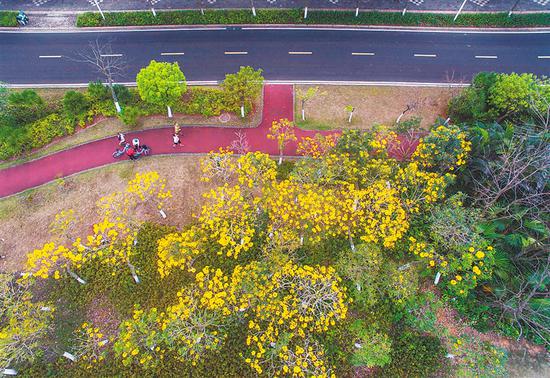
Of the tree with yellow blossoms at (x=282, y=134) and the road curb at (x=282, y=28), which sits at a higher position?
the road curb at (x=282, y=28)

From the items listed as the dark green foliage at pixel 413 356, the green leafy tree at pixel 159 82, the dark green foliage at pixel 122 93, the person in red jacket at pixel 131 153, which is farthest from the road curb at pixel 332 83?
the dark green foliage at pixel 413 356

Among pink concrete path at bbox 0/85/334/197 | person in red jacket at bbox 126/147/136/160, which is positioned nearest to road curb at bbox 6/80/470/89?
pink concrete path at bbox 0/85/334/197

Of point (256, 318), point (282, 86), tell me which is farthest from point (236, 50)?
point (256, 318)

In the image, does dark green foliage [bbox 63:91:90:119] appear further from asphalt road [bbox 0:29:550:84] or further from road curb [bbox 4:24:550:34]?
road curb [bbox 4:24:550:34]

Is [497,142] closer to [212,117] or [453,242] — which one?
[453,242]

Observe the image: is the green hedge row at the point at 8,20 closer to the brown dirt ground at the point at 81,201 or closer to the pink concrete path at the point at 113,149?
the pink concrete path at the point at 113,149

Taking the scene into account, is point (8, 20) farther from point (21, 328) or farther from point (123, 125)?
point (21, 328)
